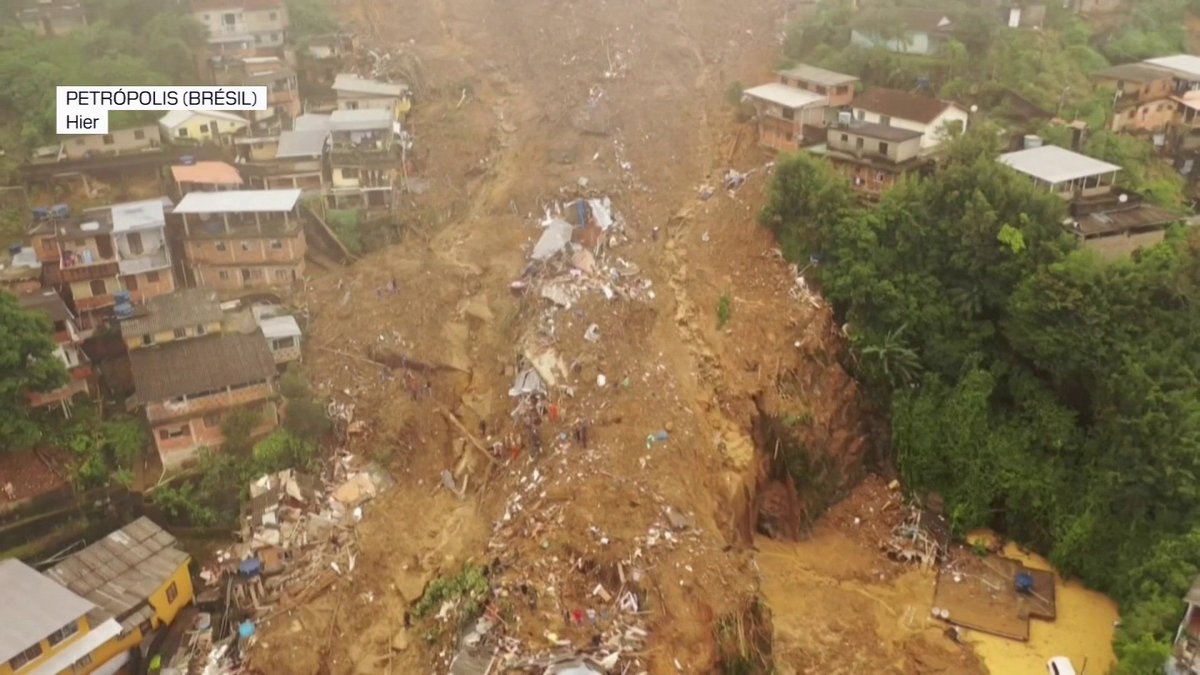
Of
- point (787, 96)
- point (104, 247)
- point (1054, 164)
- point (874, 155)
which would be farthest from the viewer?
point (787, 96)

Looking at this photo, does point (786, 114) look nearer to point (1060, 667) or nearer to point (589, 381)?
point (589, 381)

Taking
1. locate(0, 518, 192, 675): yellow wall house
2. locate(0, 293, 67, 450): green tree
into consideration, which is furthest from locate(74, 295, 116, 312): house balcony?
locate(0, 518, 192, 675): yellow wall house

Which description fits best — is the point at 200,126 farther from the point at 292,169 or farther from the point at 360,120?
the point at 360,120

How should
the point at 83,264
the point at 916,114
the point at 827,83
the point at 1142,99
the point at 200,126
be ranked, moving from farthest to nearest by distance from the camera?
the point at 1142,99 < the point at 827,83 < the point at 200,126 < the point at 916,114 < the point at 83,264

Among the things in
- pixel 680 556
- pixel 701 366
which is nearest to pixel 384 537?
pixel 680 556

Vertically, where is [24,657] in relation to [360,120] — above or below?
below

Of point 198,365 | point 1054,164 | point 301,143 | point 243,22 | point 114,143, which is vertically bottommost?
point 198,365

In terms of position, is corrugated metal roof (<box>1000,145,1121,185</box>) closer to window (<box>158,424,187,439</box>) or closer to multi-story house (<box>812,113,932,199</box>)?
multi-story house (<box>812,113,932,199</box>)

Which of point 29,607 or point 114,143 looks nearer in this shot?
point 29,607

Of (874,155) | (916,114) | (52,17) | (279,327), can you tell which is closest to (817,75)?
(916,114)
